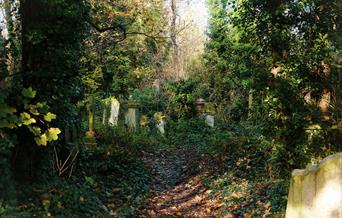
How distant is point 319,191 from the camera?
10.6 ft

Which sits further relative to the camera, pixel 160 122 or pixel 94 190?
pixel 160 122

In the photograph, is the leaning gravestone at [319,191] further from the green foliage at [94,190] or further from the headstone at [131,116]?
the headstone at [131,116]

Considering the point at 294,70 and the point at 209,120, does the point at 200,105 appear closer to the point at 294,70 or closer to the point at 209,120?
the point at 209,120

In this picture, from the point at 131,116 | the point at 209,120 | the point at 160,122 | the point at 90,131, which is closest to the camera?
the point at 90,131

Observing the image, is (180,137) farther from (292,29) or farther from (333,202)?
(333,202)

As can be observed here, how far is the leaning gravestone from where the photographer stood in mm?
3174

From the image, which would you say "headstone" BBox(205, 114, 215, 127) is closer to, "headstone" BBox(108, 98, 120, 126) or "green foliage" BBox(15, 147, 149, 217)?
"headstone" BBox(108, 98, 120, 126)

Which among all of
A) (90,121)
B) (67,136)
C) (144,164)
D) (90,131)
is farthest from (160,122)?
(67,136)

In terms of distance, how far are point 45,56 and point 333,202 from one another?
5660 mm

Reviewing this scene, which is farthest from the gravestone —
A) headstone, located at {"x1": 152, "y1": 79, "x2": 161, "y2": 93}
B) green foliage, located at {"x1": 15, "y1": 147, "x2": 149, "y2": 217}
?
headstone, located at {"x1": 152, "y1": 79, "x2": 161, "y2": 93}

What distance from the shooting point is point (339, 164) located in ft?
10.4

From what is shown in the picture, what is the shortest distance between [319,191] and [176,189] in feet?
24.6

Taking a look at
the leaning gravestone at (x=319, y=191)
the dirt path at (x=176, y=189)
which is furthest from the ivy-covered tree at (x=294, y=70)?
the leaning gravestone at (x=319, y=191)

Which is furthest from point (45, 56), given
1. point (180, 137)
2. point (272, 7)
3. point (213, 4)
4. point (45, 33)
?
point (213, 4)
